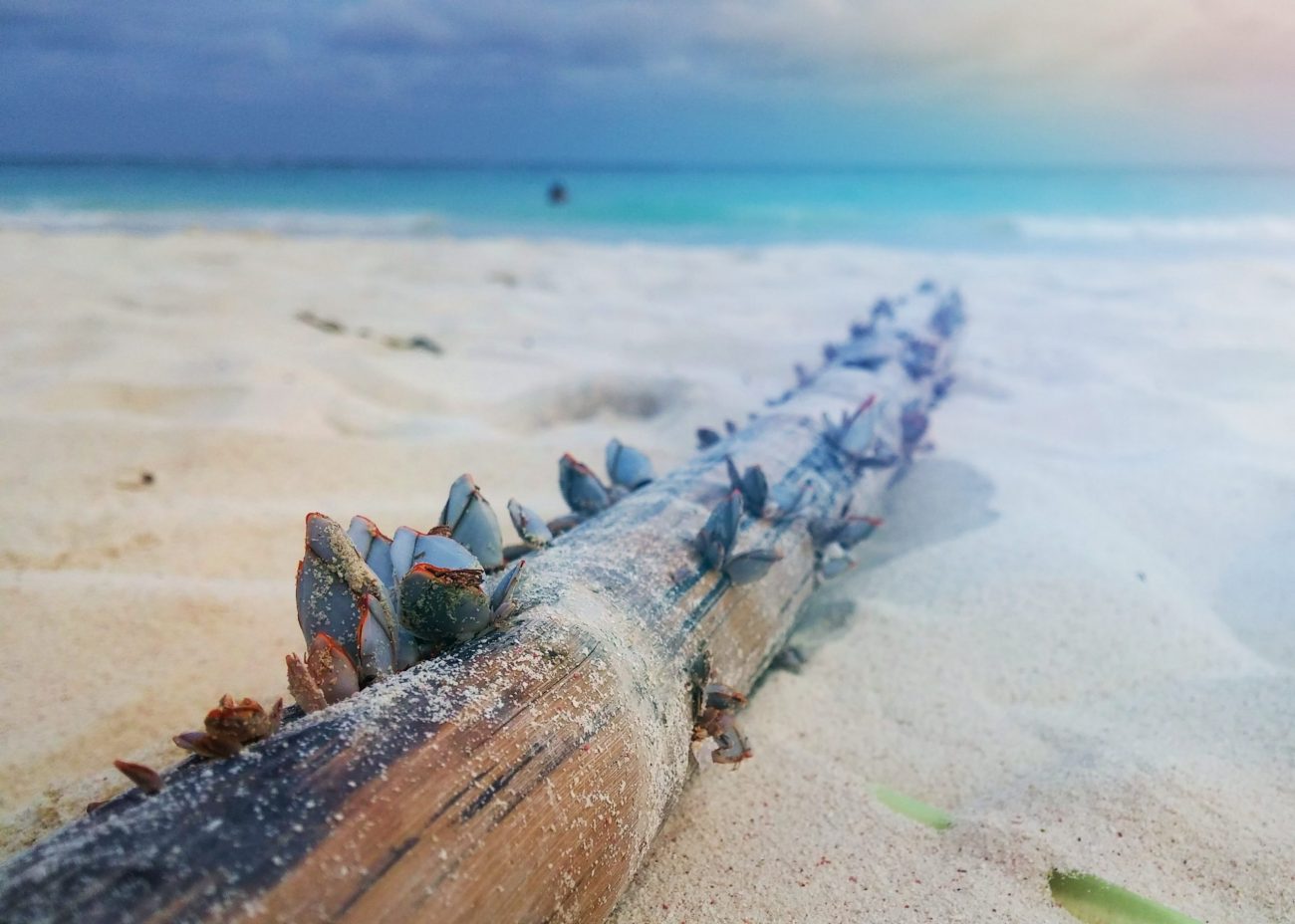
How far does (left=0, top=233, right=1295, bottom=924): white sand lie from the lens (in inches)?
63.4

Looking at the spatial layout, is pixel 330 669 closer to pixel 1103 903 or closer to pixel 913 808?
pixel 913 808

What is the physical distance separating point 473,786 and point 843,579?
194 cm

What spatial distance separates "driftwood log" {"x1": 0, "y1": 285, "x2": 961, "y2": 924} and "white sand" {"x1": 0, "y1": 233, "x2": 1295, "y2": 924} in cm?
34

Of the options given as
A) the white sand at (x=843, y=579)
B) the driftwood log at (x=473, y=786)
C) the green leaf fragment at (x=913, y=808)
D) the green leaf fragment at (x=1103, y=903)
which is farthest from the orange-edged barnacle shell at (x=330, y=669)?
the green leaf fragment at (x=1103, y=903)

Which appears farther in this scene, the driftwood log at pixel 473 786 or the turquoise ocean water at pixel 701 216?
the turquoise ocean water at pixel 701 216

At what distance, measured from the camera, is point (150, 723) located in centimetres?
202

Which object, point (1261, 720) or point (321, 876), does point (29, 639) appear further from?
point (1261, 720)

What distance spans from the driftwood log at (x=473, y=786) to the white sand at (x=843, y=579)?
1.10 feet

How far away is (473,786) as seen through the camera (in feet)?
3.60

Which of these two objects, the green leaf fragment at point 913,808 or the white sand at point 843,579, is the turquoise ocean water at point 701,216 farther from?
the green leaf fragment at point 913,808

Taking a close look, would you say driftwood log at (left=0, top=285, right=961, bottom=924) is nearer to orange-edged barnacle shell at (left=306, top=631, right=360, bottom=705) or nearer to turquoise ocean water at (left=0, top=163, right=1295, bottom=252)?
orange-edged barnacle shell at (left=306, top=631, right=360, bottom=705)

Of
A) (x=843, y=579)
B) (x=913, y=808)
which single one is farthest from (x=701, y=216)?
(x=913, y=808)

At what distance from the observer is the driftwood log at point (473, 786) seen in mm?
898

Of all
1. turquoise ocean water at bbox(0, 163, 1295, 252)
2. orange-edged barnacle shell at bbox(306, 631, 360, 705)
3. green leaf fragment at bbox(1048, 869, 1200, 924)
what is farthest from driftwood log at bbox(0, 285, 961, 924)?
turquoise ocean water at bbox(0, 163, 1295, 252)
